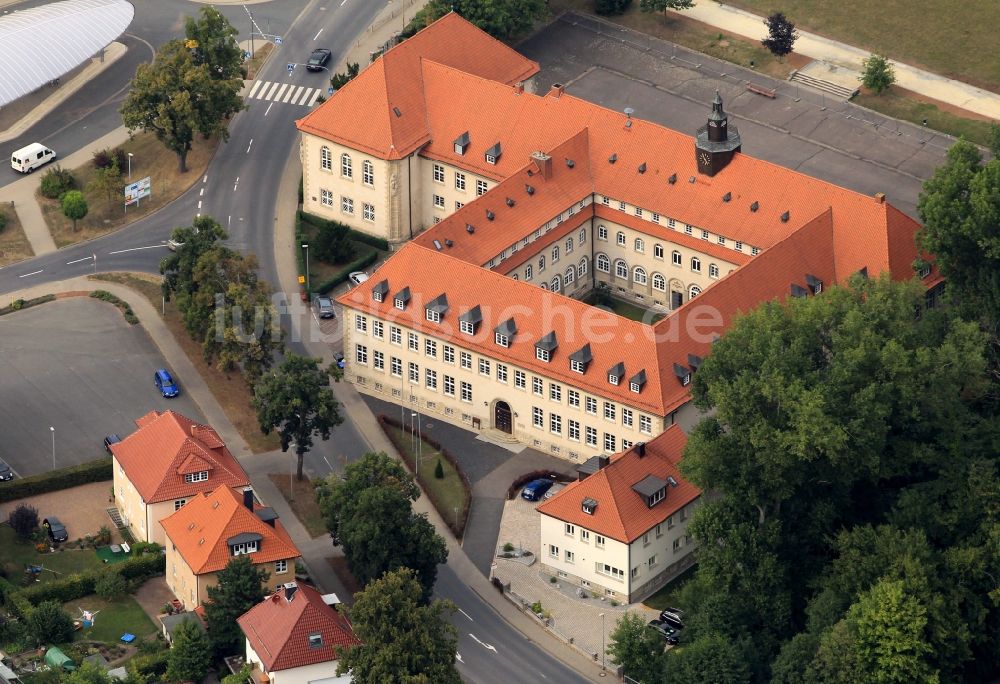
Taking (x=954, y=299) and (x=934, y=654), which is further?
(x=954, y=299)

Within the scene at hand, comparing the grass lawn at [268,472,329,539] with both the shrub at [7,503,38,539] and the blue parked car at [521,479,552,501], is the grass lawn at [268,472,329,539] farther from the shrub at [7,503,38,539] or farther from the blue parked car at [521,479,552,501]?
the shrub at [7,503,38,539]

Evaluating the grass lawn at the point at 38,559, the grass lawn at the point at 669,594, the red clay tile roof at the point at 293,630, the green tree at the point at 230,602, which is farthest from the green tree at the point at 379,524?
the grass lawn at the point at 38,559

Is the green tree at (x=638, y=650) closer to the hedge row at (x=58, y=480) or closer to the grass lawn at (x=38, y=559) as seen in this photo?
the grass lawn at (x=38, y=559)

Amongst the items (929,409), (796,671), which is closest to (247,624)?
(796,671)

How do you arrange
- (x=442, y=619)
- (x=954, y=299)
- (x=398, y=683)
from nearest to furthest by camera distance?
(x=398, y=683) → (x=442, y=619) → (x=954, y=299)

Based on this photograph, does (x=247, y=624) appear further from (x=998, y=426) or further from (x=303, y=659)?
(x=998, y=426)

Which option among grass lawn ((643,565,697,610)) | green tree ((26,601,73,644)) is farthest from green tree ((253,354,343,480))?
grass lawn ((643,565,697,610))
